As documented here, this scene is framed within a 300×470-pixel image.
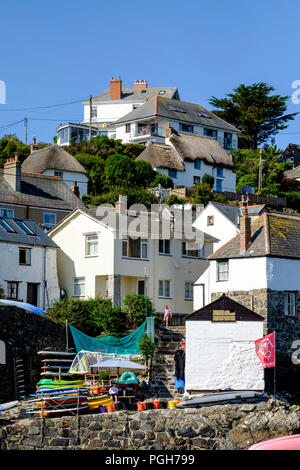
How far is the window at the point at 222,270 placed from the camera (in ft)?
156

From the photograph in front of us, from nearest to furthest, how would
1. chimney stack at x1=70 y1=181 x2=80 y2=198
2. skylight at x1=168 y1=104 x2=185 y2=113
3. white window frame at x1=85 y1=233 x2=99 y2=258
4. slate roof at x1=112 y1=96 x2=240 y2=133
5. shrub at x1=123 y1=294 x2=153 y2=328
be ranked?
1. shrub at x1=123 y1=294 x2=153 y2=328
2. white window frame at x1=85 y1=233 x2=99 y2=258
3. chimney stack at x1=70 y1=181 x2=80 y2=198
4. slate roof at x1=112 y1=96 x2=240 y2=133
5. skylight at x1=168 y1=104 x2=185 y2=113

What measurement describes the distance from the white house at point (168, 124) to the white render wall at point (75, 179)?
15633mm

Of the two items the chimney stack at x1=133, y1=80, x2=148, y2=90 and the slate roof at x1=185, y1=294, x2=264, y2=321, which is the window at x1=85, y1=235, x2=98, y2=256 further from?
the chimney stack at x1=133, y1=80, x2=148, y2=90

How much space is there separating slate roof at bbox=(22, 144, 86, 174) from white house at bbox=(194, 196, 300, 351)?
30.3 metres

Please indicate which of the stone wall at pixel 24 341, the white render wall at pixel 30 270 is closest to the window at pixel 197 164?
the white render wall at pixel 30 270

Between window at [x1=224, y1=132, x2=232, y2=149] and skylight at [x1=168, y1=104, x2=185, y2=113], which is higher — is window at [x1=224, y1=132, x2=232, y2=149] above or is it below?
below

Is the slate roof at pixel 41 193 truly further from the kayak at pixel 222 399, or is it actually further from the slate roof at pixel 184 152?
the kayak at pixel 222 399

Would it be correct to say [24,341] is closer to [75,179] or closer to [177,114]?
[75,179]

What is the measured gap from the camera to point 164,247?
54.3 meters

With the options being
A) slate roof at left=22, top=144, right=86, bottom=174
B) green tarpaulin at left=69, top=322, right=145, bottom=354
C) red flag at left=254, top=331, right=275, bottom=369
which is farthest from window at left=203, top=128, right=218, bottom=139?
red flag at left=254, top=331, right=275, bottom=369

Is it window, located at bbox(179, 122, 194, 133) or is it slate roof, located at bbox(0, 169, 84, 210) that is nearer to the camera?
slate roof, located at bbox(0, 169, 84, 210)

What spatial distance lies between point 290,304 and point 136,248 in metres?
11.6

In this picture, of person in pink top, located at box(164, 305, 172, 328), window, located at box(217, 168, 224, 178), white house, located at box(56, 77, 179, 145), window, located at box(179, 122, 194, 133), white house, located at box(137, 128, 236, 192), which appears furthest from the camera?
white house, located at box(56, 77, 179, 145)

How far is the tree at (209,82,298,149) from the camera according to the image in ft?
329
